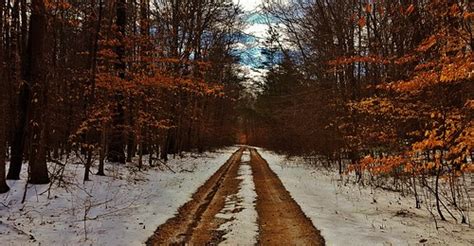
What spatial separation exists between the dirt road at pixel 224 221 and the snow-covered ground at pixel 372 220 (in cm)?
33

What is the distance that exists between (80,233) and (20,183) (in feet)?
13.7

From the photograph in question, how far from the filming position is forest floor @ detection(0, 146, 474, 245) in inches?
287

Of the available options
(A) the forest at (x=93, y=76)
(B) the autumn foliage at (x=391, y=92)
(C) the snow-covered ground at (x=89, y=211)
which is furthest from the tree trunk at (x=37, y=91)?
(B) the autumn foliage at (x=391, y=92)

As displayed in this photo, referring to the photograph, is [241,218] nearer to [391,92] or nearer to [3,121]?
[3,121]

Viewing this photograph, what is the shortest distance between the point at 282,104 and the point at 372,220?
23580 millimetres

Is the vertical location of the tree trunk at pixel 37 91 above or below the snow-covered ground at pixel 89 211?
above

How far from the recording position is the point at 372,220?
9219 mm

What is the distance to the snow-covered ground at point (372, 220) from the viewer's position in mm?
7551

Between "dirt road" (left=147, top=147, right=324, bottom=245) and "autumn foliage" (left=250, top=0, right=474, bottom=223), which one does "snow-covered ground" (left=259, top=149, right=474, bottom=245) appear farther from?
"autumn foliage" (left=250, top=0, right=474, bottom=223)

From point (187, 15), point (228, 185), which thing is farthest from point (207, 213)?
point (187, 15)

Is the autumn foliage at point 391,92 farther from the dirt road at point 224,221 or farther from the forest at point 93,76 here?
the forest at point 93,76

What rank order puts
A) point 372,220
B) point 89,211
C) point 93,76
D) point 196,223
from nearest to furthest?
point 196,223
point 89,211
point 372,220
point 93,76

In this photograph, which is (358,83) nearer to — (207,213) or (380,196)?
(380,196)

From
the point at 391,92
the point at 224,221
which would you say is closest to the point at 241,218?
the point at 224,221
